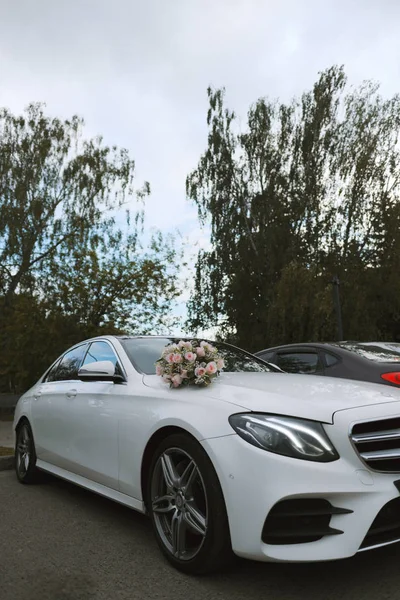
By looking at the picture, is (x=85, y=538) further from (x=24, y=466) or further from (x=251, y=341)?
(x=251, y=341)

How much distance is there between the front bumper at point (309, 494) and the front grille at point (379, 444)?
0.16 ft

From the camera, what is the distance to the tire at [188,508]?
9.97 feet

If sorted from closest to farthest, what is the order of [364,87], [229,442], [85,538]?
[229,442] < [85,538] < [364,87]

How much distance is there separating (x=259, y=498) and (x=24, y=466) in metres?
3.90

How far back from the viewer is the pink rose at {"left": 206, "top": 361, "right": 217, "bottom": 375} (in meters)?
3.74

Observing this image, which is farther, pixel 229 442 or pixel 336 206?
pixel 336 206

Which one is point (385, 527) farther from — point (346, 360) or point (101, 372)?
point (346, 360)

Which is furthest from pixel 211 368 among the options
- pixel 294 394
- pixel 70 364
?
pixel 70 364

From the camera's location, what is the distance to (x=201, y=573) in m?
3.14

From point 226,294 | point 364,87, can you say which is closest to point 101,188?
point 226,294

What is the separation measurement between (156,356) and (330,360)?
3.02m

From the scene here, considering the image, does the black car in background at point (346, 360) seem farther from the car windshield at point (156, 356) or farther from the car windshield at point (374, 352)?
the car windshield at point (156, 356)

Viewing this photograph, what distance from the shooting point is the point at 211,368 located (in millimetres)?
3770

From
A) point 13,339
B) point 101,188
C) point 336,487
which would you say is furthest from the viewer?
point 101,188
